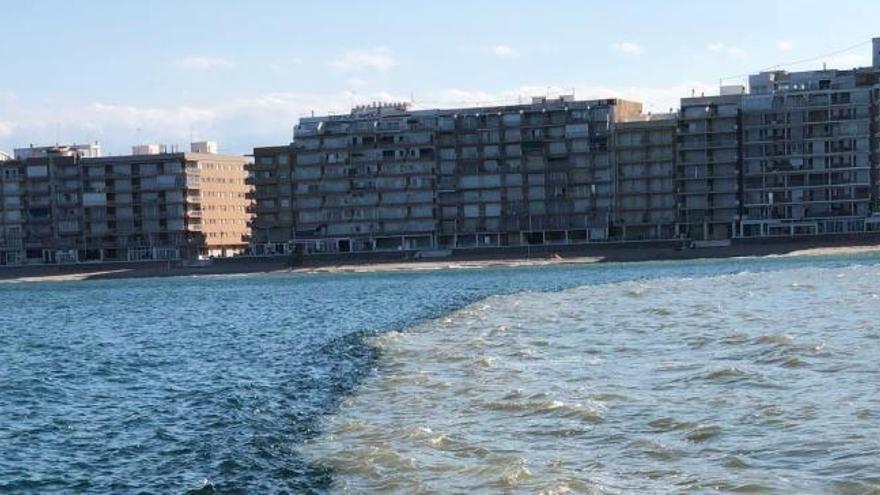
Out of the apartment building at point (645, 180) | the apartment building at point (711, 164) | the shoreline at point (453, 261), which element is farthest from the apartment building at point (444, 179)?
the apartment building at point (711, 164)

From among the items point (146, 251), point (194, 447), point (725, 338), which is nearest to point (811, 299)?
Result: point (725, 338)

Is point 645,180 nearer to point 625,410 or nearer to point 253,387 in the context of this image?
point 253,387

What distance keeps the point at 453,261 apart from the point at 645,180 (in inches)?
1192

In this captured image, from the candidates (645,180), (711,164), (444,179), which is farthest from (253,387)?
(444,179)

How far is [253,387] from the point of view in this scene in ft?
113

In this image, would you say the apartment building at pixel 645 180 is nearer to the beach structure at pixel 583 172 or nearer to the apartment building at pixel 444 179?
the beach structure at pixel 583 172

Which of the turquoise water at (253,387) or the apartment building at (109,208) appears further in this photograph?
the apartment building at (109,208)

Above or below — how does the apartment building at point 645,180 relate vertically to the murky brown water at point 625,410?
above

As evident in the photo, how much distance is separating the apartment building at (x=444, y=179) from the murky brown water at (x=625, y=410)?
124519 mm

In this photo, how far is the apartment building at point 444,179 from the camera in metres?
172

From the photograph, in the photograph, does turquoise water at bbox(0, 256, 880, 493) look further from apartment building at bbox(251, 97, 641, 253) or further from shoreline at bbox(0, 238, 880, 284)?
apartment building at bbox(251, 97, 641, 253)

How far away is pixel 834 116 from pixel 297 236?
78.2 meters

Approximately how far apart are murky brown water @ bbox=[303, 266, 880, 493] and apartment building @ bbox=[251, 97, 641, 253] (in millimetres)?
124519

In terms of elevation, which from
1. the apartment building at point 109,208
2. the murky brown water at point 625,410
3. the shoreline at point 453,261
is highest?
the apartment building at point 109,208
